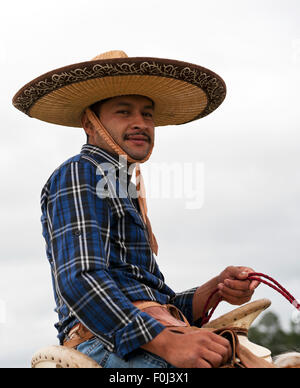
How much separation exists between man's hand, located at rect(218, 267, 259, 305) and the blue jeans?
1099 millimetres

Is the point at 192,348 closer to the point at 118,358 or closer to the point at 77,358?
the point at 118,358

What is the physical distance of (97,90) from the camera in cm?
495

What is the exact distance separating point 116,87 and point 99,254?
1351mm

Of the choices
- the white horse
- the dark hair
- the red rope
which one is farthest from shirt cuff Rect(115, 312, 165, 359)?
the dark hair

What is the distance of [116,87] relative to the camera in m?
4.92

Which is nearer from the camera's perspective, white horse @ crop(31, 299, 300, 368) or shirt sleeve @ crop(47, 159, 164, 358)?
shirt sleeve @ crop(47, 159, 164, 358)

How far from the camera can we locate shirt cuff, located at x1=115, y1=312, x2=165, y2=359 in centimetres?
399

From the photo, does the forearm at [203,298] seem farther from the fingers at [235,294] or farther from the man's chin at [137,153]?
the man's chin at [137,153]

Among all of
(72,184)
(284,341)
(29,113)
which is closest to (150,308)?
(72,184)

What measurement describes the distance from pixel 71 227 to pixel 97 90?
118 centimetres

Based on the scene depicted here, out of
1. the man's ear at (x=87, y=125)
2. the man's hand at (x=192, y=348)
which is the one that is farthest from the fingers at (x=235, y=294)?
the man's ear at (x=87, y=125)

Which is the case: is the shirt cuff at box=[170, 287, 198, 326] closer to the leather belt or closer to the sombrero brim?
the leather belt

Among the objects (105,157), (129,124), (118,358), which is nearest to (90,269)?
(118,358)
